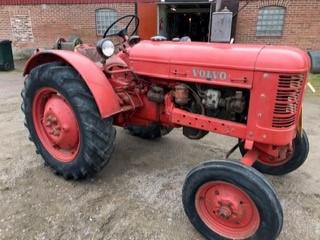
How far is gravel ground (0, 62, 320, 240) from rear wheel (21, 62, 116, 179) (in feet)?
0.74

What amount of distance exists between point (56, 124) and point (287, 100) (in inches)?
78.3

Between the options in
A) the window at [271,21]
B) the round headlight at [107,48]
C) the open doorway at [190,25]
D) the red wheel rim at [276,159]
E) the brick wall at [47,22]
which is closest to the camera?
the round headlight at [107,48]

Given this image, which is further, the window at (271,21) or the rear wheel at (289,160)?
the window at (271,21)

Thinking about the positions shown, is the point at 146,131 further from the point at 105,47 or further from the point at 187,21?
the point at 187,21

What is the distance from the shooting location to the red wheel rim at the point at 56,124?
263 centimetres

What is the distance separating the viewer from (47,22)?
10727 millimetres

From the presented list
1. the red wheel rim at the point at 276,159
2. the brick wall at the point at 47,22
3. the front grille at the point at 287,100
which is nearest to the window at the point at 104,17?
the brick wall at the point at 47,22

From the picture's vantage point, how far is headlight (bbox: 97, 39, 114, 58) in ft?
8.09

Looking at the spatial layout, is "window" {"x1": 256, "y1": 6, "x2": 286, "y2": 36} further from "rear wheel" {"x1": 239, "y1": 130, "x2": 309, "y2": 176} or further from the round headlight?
the round headlight

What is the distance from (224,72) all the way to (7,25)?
11.2 metres

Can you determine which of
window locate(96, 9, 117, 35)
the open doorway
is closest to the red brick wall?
the open doorway

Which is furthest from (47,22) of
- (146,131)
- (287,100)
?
(287,100)

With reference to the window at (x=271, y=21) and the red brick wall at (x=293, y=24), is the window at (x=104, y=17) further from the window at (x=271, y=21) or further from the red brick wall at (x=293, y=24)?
the window at (x=271, y=21)

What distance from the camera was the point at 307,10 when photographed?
345 inches
